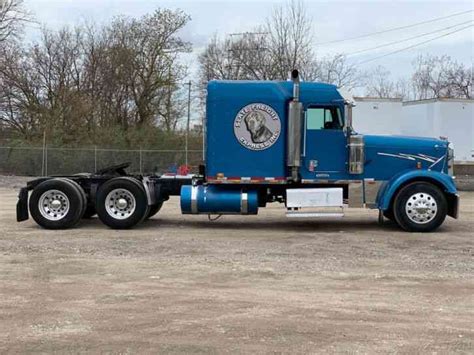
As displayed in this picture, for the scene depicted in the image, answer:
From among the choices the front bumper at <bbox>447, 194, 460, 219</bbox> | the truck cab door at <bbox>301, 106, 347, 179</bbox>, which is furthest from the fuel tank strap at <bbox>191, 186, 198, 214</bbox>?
the front bumper at <bbox>447, 194, 460, 219</bbox>

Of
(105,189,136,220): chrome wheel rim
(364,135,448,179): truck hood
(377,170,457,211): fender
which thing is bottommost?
(105,189,136,220): chrome wheel rim

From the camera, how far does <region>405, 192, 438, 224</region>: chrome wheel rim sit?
41.1ft

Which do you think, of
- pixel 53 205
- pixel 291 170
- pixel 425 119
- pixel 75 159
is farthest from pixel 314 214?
pixel 75 159

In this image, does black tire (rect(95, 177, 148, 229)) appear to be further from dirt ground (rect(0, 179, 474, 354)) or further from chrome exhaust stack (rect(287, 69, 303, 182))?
chrome exhaust stack (rect(287, 69, 303, 182))

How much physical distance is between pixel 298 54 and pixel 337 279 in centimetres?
3555

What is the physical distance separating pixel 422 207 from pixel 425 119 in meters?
15.3

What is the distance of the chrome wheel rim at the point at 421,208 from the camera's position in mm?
12516

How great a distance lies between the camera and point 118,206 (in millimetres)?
12961

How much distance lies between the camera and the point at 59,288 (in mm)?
7586

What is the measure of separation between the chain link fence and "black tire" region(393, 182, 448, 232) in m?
20.8

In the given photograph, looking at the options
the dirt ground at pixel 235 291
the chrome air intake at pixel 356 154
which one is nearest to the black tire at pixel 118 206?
the dirt ground at pixel 235 291

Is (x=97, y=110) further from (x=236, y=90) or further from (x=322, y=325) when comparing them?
(x=322, y=325)

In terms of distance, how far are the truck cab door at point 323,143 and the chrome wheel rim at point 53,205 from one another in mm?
4851

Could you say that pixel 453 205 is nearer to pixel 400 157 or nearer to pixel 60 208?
pixel 400 157
